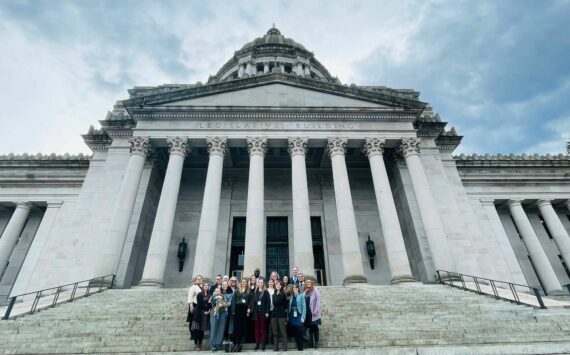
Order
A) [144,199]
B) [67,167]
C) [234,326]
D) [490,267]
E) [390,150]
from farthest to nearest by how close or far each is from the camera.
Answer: [67,167] < [390,150] < [144,199] < [490,267] < [234,326]

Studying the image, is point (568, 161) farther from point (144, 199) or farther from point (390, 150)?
point (144, 199)

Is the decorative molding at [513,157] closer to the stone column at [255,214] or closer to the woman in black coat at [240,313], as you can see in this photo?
the stone column at [255,214]

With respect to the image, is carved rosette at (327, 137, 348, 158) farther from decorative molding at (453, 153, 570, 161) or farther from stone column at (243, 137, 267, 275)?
decorative molding at (453, 153, 570, 161)

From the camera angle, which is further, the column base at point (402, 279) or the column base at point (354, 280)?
the column base at point (402, 279)

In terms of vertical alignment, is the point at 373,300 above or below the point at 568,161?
below

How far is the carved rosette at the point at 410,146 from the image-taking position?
70.7 ft

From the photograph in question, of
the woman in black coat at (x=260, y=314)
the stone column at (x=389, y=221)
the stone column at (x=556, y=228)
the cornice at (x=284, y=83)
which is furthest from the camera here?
the stone column at (x=556, y=228)

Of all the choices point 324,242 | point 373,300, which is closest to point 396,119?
point 324,242

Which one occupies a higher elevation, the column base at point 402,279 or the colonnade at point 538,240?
the colonnade at point 538,240

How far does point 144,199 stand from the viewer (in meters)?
21.4

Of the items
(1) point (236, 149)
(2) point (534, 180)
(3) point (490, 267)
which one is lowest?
(3) point (490, 267)

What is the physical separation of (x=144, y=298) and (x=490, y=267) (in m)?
19.0

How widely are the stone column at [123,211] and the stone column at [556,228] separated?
3045 cm

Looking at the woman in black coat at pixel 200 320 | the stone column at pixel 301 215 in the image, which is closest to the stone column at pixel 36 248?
the stone column at pixel 301 215
